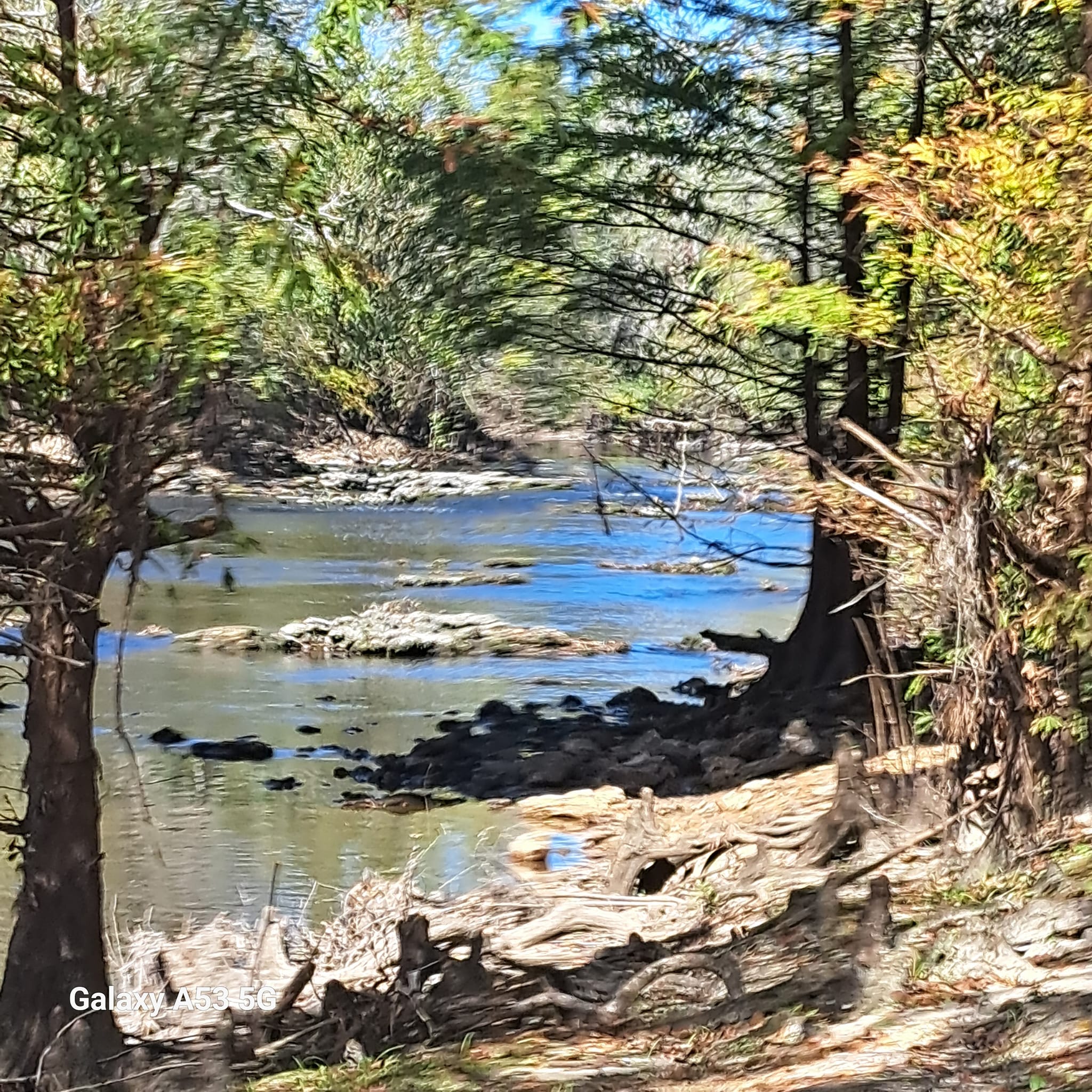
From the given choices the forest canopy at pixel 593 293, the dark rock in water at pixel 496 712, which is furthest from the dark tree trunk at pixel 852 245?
the dark rock in water at pixel 496 712

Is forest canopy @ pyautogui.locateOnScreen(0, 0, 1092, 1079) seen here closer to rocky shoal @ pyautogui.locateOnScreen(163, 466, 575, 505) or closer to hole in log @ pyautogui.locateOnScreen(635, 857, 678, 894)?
rocky shoal @ pyautogui.locateOnScreen(163, 466, 575, 505)

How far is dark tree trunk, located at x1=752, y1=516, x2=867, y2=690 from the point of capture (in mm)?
1649

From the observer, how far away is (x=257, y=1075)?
1.45 meters

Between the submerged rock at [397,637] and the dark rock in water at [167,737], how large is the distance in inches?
5.2

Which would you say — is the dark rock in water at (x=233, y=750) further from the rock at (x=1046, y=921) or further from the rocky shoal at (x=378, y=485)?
the rock at (x=1046, y=921)

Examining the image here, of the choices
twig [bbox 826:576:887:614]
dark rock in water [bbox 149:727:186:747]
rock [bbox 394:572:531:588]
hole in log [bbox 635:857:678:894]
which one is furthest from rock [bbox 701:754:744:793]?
dark rock in water [bbox 149:727:186:747]

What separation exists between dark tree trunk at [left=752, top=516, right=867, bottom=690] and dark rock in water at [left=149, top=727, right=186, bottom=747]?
3.03 feet

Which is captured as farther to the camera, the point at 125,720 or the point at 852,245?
the point at 852,245

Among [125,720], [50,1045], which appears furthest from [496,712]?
[50,1045]

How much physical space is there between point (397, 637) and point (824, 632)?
70 cm

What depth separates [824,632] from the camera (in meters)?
1.67

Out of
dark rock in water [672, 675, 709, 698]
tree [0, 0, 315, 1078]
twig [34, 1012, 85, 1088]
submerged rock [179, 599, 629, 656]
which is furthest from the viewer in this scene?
dark rock in water [672, 675, 709, 698]

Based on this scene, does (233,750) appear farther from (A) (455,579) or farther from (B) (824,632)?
(B) (824,632)

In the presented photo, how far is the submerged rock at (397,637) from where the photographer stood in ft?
5.00
